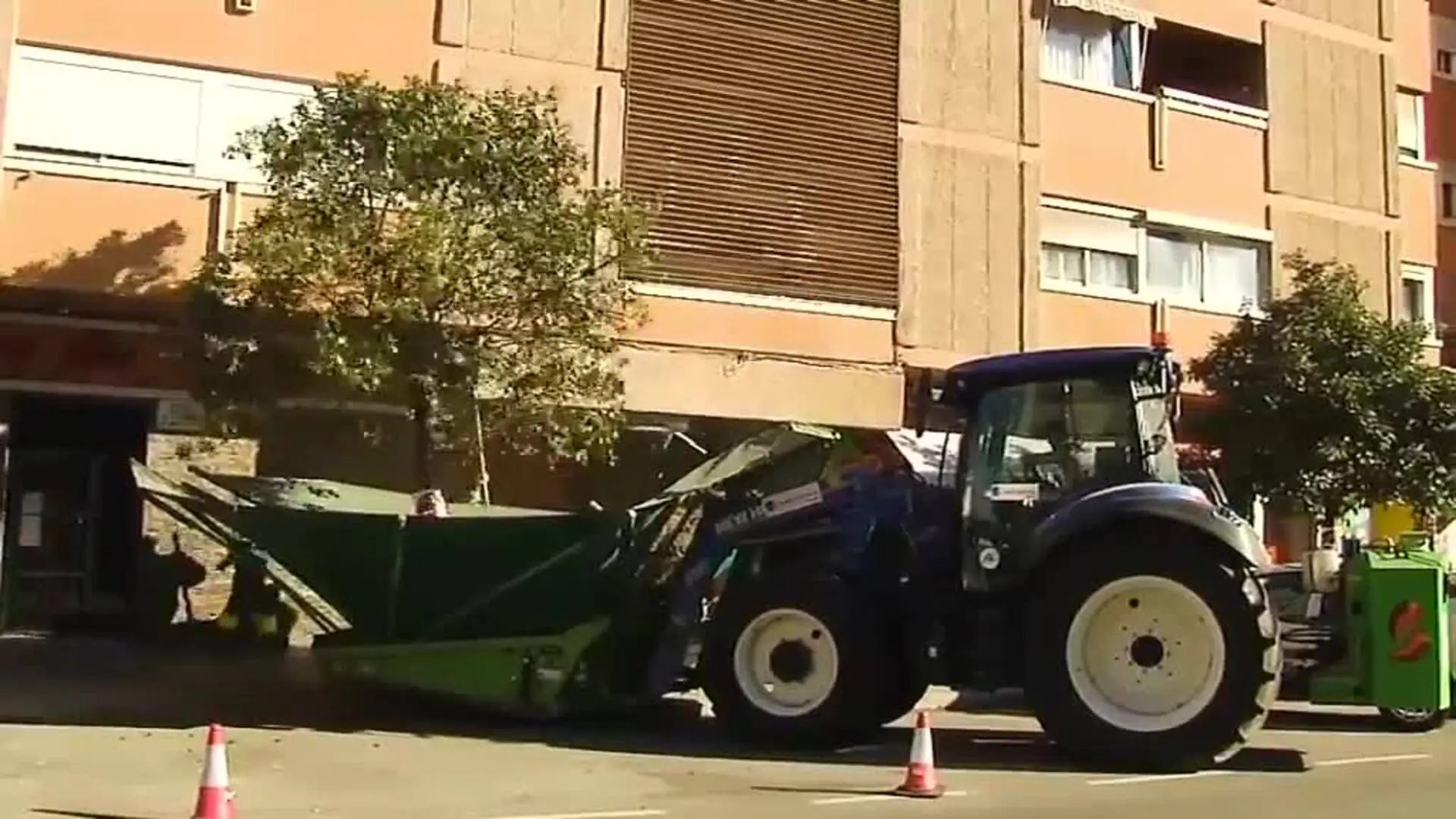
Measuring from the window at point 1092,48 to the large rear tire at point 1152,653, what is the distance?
1264 centimetres

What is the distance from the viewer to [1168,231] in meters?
22.3

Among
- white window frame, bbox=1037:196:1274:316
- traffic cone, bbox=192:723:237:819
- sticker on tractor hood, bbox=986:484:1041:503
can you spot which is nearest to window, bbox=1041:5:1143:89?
white window frame, bbox=1037:196:1274:316

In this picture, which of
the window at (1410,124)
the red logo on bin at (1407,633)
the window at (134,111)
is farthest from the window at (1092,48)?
the red logo on bin at (1407,633)

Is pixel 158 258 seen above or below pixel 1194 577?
above

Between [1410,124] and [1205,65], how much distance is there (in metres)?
4.17

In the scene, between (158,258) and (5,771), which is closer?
(5,771)

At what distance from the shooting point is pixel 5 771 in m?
9.82

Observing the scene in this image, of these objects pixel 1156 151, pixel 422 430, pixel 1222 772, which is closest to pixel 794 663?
pixel 1222 772

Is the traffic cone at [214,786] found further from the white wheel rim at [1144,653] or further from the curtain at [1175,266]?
the curtain at [1175,266]

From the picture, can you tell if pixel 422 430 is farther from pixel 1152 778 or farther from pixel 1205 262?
pixel 1205 262

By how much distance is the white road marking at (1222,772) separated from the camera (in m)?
10.0

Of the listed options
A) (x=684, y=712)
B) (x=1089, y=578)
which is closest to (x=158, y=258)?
(x=684, y=712)

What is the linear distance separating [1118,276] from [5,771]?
15.7m

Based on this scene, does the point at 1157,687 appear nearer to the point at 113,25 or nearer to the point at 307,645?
the point at 307,645
